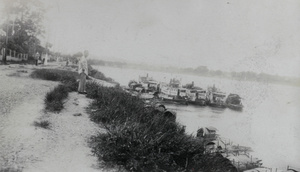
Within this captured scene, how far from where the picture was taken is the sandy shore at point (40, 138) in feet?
13.8

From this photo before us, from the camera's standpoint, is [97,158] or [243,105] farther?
[243,105]

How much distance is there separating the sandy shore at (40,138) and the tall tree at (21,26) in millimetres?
4386

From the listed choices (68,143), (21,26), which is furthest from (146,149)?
(21,26)

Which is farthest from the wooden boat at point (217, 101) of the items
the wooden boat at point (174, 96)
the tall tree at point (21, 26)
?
the tall tree at point (21, 26)

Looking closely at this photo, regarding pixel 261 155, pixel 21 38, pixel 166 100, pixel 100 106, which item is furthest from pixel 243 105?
pixel 100 106

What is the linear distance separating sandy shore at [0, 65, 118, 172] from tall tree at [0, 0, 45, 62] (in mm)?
4386

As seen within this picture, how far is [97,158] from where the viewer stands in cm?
488

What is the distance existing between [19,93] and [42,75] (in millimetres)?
5702

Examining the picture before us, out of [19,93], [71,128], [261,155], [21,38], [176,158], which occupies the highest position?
[21,38]

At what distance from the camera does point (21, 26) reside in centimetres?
1666

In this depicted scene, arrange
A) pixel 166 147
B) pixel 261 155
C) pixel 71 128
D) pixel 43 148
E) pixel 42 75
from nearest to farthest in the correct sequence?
pixel 43 148 < pixel 166 147 < pixel 71 128 < pixel 42 75 < pixel 261 155

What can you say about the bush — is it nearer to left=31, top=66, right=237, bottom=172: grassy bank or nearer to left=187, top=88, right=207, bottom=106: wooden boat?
left=31, top=66, right=237, bottom=172: grassy bank

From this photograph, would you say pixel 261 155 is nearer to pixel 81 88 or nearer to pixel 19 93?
pixel 81 88

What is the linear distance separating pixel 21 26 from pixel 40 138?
14.3 m
